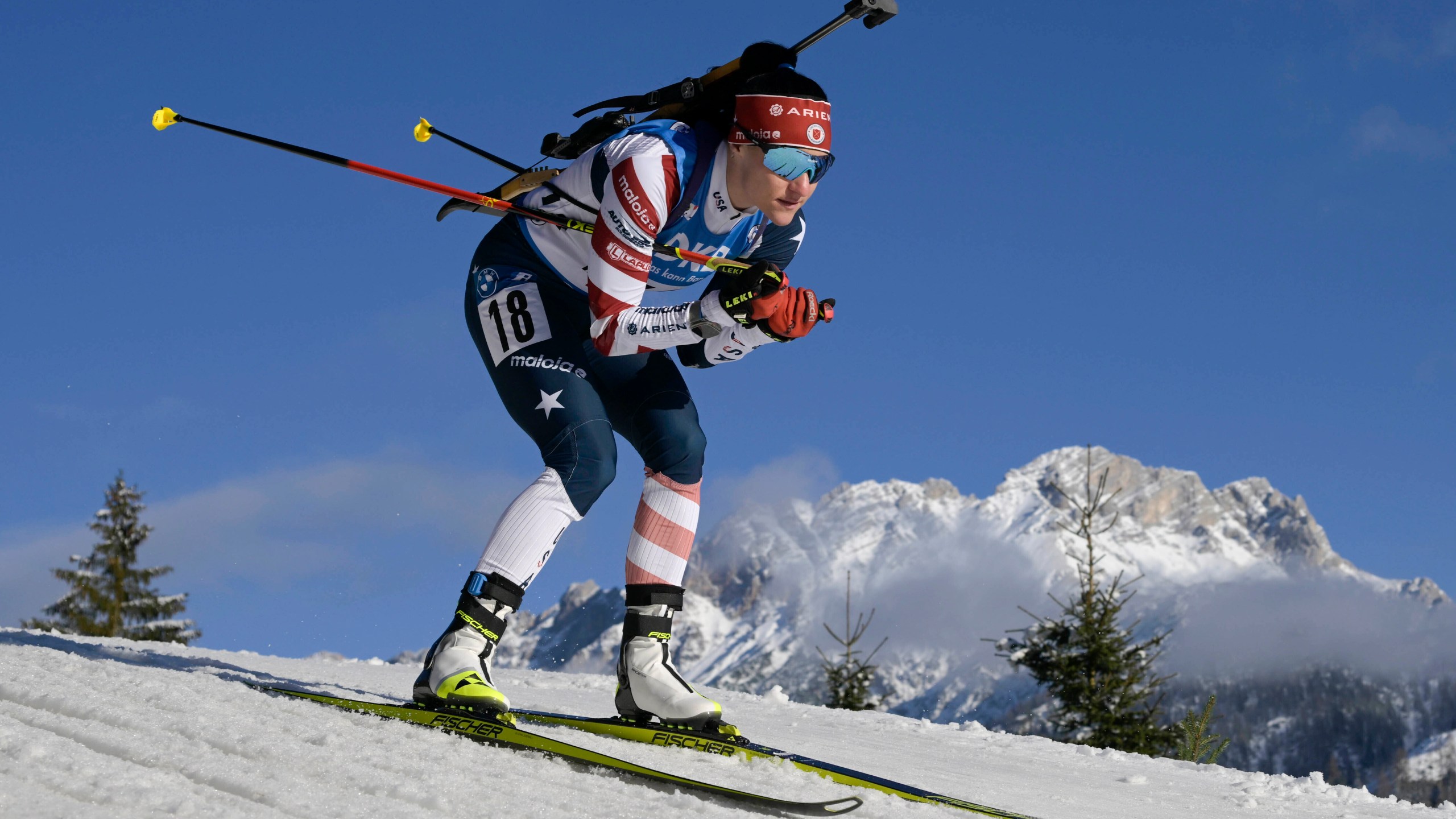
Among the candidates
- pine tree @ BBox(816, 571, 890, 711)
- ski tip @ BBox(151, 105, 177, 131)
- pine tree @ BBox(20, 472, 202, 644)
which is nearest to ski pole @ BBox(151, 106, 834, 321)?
ski tip @ BBox(151, 105, 177, 131)

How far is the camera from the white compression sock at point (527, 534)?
3709mm

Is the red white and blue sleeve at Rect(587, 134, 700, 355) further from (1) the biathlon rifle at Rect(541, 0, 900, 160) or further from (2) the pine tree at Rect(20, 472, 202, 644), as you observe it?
(2) the pine tree at Rect(20, 472, 202, 644)

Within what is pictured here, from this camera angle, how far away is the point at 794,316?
12.4ft

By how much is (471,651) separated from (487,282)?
4.31 ft

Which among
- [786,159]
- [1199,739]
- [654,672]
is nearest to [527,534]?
[654,672]

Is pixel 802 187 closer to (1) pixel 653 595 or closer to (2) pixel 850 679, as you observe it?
(1) pixel 653 595

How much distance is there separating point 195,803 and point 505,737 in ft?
3.53

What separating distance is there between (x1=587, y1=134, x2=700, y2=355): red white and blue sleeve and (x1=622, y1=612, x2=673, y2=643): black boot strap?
938mm

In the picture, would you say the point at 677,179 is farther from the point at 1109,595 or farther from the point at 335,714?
the point at 1109,595

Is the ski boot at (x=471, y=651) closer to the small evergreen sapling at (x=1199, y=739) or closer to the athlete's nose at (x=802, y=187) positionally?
the athlete's nose at (x=802, y=187)

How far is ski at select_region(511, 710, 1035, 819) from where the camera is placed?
346 cm

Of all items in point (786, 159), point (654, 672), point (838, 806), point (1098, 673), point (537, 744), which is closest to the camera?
point (838, 806)

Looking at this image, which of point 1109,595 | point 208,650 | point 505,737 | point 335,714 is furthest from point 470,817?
point 1109,595

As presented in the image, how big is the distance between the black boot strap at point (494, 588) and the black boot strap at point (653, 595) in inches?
20.0
